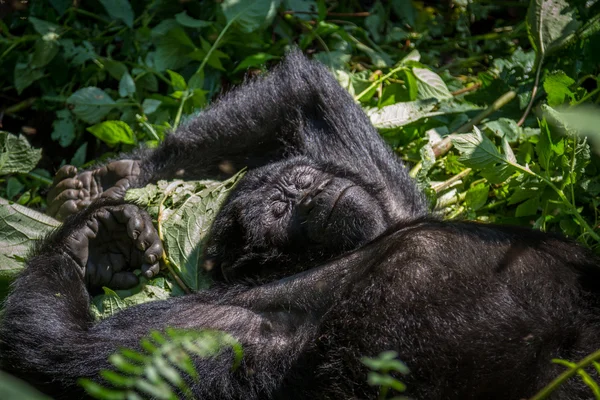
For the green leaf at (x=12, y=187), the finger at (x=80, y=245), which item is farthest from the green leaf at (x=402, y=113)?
the green leaf at (x=12, y=187)

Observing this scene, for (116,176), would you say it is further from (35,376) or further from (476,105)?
(476,105)

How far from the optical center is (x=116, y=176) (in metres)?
4.14

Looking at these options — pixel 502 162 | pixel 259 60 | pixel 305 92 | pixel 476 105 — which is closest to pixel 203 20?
pixel 259 60

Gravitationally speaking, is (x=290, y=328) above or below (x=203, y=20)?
below

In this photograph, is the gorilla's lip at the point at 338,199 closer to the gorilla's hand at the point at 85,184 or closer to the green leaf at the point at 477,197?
the green leaf at the point at 477,197

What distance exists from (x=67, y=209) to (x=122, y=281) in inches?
31.0

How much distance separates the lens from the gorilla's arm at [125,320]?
9.17ft

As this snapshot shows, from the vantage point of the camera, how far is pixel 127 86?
16.2ft

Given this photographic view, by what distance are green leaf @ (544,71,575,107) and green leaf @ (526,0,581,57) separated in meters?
0.70

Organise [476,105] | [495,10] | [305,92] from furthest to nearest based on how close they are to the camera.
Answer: [495,10] → [476,105] → [305,92]

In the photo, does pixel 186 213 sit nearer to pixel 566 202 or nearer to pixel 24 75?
pixel 566 202

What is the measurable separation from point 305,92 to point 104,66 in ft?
5.71

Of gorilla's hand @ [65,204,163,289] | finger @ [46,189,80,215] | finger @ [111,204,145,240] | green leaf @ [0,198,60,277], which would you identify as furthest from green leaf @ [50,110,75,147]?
finger @ [111,204,145,240]

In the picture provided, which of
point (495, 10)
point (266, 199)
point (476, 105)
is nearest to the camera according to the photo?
point (266, 199)
